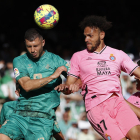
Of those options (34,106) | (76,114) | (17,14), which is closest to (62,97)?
(76,114)

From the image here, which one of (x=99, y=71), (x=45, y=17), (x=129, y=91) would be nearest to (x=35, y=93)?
(x=99, y=71)

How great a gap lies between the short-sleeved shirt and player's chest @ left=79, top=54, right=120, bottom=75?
0.35 metres

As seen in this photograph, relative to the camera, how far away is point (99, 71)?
4.54 meters

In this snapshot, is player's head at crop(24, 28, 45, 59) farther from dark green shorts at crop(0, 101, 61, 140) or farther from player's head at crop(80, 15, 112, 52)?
dark green shorts at crop(0, 101, 61, 140)

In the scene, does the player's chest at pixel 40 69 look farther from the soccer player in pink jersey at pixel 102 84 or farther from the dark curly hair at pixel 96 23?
the dark curly hair at pixel 96 23

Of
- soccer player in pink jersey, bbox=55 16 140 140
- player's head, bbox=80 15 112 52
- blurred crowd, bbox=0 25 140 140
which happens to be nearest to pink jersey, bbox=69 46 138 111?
soccer player in pink jersey, bbox=55 16 140 140

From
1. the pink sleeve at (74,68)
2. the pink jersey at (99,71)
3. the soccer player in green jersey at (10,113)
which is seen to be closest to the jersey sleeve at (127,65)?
the pink jersey at (99,71)

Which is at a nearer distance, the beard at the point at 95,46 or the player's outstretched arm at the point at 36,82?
the player's outstretched arm at the point at 36,82

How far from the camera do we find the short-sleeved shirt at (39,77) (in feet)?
15.1

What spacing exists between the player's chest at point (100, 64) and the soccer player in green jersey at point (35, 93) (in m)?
0.33

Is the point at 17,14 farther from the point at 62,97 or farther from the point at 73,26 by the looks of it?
the point at 62,97

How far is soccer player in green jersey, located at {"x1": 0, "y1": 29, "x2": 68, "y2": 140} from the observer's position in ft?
14.7

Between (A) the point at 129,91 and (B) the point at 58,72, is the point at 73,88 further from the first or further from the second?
(A) the point at 129,91

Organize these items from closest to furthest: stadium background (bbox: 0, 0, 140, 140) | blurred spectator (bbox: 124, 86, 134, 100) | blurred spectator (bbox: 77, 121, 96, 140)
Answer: blurred spectator (bbox: 77, 121, 96, 140) < blurred spectator (bbox: 124, 86, 134, 100) < stadium background (bbox: 0, 0, 140, 140)
